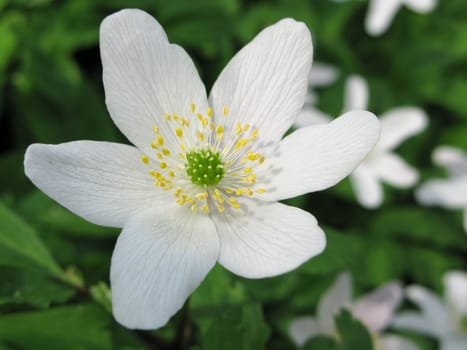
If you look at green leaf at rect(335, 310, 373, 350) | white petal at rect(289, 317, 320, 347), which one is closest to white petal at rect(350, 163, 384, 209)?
white petal at rect(289, 317, 320, 347)

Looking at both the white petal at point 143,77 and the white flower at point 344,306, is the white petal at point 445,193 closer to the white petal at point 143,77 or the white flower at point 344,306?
the white flower at point 344,306

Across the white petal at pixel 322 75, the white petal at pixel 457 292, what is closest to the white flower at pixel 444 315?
the white petal at pixel 457 292

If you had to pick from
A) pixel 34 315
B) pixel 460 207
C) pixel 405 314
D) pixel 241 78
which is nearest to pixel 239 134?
pixel 241 78

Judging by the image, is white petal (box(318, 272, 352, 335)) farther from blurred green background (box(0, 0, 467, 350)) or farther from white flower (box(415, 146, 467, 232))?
white flower (box(415, 146, 467, 232))

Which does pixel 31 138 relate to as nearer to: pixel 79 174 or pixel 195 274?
pixel 79 174

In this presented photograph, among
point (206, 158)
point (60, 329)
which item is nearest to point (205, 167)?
point (206, 158)

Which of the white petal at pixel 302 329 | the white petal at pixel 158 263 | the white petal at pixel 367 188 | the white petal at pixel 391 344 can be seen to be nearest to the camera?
the white petal at pixel 158 263

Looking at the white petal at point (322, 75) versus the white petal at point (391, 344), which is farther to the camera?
the white petal at point (322, 75)

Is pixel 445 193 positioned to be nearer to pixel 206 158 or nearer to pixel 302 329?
pixel 302 329
